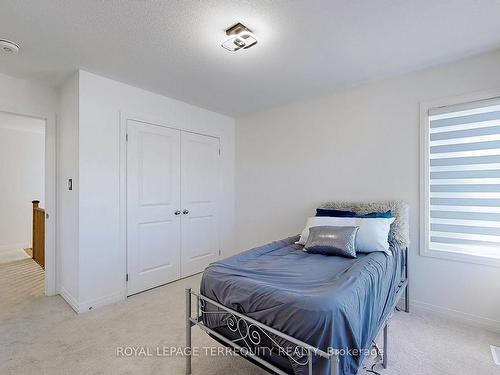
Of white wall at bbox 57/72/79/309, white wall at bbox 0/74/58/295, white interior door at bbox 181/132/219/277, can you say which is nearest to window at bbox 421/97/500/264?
white interior door at bbox 181/132/219/277

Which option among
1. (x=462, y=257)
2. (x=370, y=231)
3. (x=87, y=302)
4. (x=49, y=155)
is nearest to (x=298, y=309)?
(x=370, y=231)

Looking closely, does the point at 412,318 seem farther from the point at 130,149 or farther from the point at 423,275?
the point at 130,149

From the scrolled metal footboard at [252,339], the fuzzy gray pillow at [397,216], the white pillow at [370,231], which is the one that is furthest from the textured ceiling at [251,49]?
the scrolled metal footboard at [252,339]

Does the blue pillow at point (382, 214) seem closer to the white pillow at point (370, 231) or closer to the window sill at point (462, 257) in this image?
the white pillow at point (370, 231)

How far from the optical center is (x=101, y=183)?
2607 millimetres

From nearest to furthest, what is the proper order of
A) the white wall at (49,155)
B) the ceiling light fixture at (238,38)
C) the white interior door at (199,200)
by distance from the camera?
the ceiling light fixture at (238,38)
the white wall at (49,155)
the white interior door at (199,200)

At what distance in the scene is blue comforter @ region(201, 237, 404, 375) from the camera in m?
1.10

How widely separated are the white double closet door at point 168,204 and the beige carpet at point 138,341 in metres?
0.51

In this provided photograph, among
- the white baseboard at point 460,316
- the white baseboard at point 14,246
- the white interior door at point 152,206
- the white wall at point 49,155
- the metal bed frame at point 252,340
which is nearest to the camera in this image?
the metal bed frame at point 252,340

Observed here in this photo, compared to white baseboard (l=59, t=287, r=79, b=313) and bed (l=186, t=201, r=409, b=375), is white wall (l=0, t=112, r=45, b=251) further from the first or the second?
bed (l=186, t=201, r=409, b=375)

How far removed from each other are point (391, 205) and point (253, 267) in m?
1.62

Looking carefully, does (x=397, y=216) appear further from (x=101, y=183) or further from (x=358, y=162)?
(x=101, y=183)

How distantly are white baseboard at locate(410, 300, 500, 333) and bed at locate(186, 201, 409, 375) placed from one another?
770 mm

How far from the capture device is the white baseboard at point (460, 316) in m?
2.13
